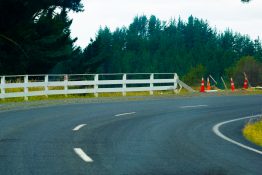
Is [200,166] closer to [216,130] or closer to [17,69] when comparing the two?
[216,130]

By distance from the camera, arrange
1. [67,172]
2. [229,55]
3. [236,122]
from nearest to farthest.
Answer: [67,172] < [236,122] < [229,55]

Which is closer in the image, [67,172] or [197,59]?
[67,172]

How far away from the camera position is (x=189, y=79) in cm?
14988

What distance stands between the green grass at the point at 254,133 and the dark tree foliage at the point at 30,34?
2700 cm

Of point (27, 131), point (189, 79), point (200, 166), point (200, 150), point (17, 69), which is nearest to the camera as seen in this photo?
point (200, 166)

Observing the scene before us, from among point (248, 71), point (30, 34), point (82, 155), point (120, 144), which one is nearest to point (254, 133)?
point (120, 144)

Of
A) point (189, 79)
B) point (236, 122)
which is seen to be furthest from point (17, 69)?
point (189, 79)

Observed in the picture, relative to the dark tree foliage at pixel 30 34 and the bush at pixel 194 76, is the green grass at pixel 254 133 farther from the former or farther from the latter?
the bush at pixel 194 76

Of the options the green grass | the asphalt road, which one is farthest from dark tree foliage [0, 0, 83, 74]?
the green grass

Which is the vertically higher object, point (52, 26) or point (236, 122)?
point (52, 26)

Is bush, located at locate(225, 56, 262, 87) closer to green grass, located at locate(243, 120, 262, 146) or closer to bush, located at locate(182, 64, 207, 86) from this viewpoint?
bush, located at locate(182, 64, 207, 86)

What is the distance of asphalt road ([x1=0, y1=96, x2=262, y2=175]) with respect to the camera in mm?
9375

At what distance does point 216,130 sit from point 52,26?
37.8m

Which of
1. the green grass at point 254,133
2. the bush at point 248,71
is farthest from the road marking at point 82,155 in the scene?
the bush at point 248,71
